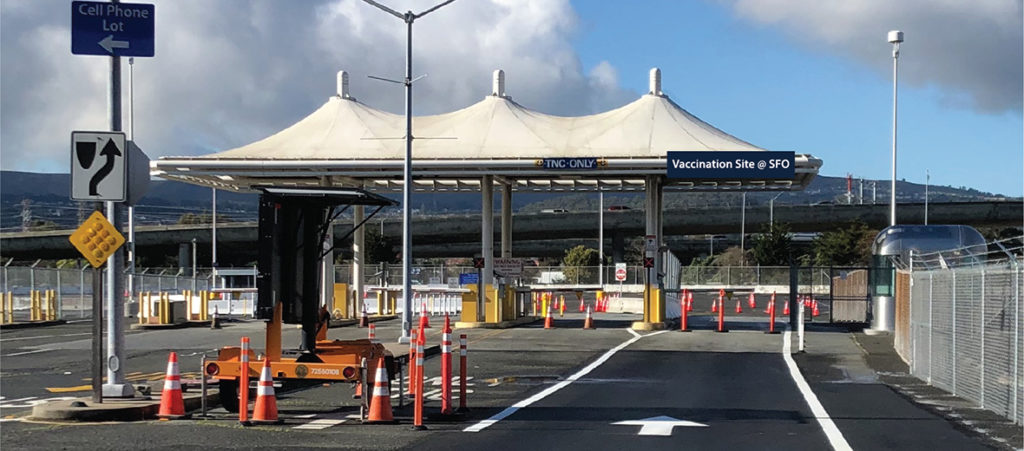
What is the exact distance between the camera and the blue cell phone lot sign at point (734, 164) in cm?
3606

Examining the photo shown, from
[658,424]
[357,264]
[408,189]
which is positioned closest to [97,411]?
[658,424]

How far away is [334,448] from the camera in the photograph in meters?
12.6

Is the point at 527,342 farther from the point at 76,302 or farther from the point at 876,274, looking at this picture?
the point at 76,302

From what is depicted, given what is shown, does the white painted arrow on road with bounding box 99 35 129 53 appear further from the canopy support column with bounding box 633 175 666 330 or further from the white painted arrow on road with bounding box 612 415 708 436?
the canopy support column with bounding box 633 175 666 330

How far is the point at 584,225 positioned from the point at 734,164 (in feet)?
238

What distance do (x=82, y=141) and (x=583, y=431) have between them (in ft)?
23.5

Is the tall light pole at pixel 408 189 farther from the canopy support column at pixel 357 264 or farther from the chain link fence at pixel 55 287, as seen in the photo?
the chain link fence at pixel 55 287

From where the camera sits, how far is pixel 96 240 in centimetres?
1531

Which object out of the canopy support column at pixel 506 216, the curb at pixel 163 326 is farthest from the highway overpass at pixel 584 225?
the curb at pixel 163 326

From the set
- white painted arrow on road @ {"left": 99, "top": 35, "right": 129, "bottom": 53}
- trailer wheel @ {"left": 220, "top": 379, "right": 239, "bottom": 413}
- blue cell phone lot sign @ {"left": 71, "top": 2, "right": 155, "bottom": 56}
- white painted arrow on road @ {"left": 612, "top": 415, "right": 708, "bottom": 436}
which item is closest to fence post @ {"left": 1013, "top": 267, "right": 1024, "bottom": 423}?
white painted arrow on road @ {"left": 612, "top": 415, "right": 708, "bottom": 436}

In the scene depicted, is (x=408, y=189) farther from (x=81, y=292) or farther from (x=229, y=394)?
(x=81, y=292)

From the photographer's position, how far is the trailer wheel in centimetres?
1602

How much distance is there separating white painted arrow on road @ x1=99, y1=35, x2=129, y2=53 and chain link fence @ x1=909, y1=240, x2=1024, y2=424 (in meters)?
11.6

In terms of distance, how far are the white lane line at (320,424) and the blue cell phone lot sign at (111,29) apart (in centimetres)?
535
